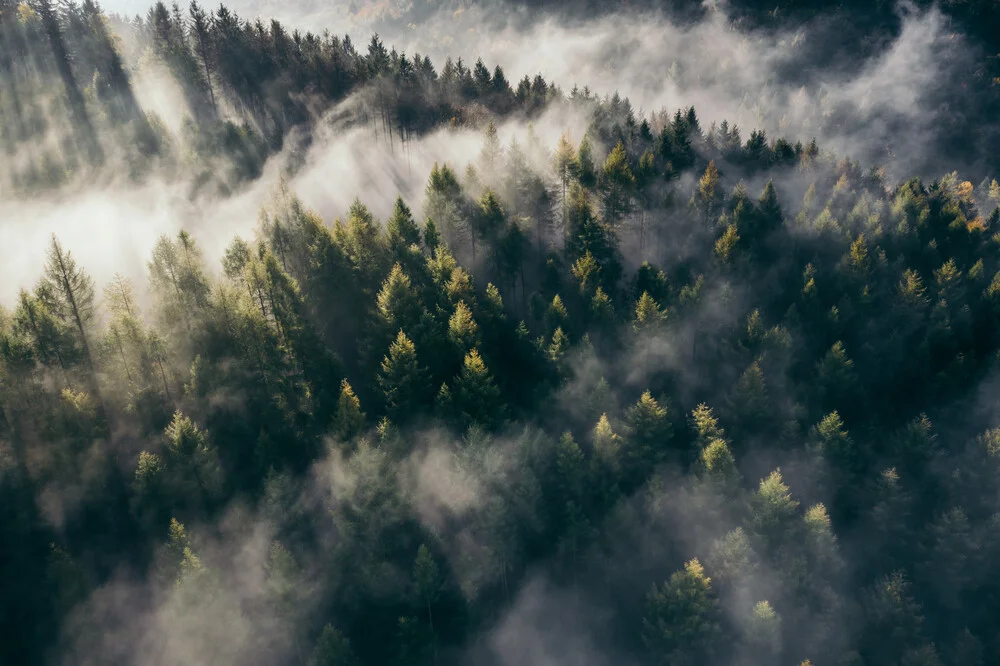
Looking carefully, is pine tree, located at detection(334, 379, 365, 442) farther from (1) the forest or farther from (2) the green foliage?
(2) the green foliage

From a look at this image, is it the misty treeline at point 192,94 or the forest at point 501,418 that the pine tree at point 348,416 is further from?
the misty treeline at point 192,94

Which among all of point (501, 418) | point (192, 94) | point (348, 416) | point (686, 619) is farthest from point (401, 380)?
point (192, 94)

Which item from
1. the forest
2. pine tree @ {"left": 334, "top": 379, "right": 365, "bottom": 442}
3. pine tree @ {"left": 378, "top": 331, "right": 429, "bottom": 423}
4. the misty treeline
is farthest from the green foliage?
the misty treeline

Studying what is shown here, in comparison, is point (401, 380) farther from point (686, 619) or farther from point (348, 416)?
point (686, 619)

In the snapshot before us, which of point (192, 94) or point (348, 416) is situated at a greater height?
point (192, 94)

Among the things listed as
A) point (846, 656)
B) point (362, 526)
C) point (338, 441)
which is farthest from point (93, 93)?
point (846, 656)

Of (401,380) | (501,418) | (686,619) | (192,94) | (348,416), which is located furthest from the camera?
(192,94)

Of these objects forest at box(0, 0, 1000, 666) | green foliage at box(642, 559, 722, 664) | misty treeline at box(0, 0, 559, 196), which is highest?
misty treeline at box(0, 0, 559, 196)
